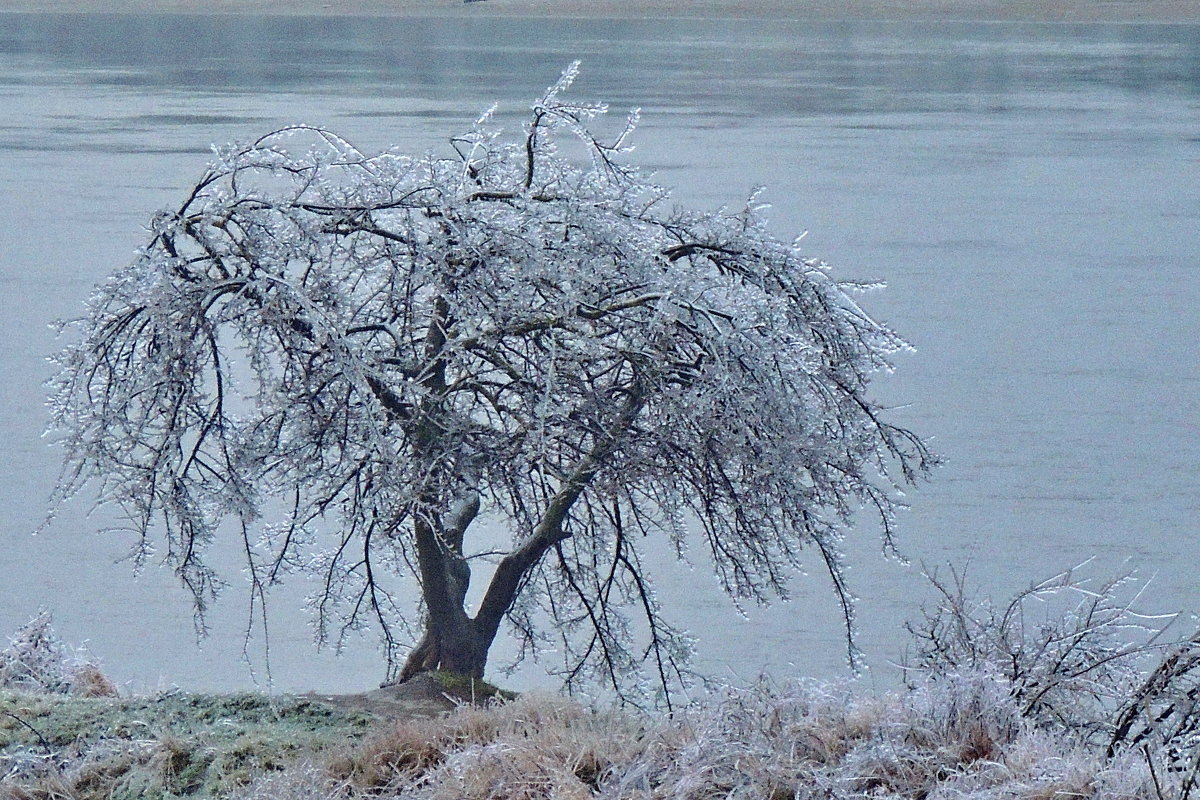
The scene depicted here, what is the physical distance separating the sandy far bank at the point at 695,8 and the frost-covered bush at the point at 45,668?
332 feet

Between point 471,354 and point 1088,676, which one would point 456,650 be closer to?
point 471,354

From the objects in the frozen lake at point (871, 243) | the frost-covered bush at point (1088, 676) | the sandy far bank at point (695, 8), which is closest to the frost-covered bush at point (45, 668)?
the frozen lake at point (871, 243)

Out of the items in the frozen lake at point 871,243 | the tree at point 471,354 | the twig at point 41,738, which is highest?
the frozen lake at point 871,243

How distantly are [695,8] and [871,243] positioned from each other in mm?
93360

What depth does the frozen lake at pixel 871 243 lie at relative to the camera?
485 inches

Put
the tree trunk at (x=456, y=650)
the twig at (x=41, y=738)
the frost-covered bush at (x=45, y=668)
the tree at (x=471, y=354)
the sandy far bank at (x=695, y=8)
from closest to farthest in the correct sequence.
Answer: the twig at (x=41, y=738)
the tree at (x=471, y=354)
the tree trunk at (x=456, y=650)
the frost-covered bush at (x=45, y=668)
the sandy far bank at (x=695, y=8)

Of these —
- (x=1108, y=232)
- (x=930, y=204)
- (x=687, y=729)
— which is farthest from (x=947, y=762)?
(x=930, y=204)

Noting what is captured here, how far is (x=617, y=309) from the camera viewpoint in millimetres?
6461

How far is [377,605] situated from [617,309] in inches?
88.8

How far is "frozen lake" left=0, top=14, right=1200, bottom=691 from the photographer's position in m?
12.3

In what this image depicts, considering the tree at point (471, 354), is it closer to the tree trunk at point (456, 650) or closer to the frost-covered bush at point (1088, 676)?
the tree trunk at point (456, 650)

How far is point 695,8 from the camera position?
116 metres

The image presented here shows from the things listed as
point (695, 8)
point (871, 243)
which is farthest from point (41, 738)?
point (695, 8)

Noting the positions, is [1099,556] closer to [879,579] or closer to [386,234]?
[879,579]
